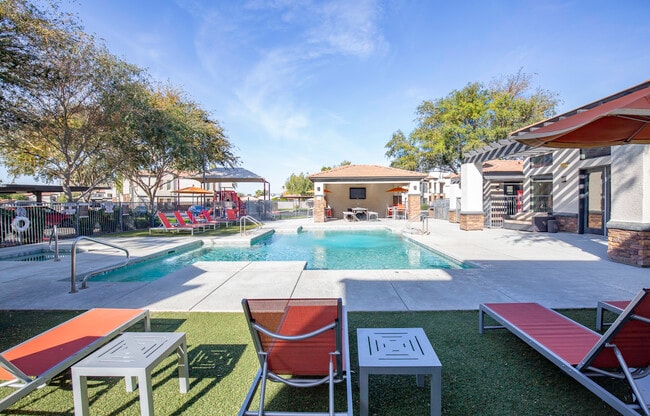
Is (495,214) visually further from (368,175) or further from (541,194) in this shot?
(368,175)

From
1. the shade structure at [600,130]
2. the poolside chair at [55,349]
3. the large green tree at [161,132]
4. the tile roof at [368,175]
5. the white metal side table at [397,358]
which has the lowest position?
the poolside chair at [55,349]

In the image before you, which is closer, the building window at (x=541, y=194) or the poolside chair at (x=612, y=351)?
the poolside chair at (x=612, y=351)

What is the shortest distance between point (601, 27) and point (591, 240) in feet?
31.8

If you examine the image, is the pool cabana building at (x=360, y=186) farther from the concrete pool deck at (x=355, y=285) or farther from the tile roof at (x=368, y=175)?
the concrete pool deck at (x=355, y=285)

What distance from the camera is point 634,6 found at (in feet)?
37.7

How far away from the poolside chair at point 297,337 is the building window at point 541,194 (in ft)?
53.5

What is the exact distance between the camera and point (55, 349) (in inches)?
99.4

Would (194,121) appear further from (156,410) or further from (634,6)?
(634,6)

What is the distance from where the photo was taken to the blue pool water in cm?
821

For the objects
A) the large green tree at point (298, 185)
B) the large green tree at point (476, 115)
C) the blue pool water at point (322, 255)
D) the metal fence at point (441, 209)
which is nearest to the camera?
the blue pool water at point (322, 255)

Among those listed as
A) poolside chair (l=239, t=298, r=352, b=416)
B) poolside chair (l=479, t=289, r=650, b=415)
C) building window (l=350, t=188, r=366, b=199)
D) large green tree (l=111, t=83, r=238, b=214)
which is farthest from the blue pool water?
building window (l=350, t=188, r=366, b=199)

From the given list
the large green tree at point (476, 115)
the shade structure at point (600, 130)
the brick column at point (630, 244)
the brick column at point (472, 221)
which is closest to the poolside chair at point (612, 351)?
the shade structure at point (600, 130)

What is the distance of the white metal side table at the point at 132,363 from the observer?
198 centimetres

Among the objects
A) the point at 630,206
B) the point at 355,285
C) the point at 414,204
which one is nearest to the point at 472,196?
the point at 414,204
